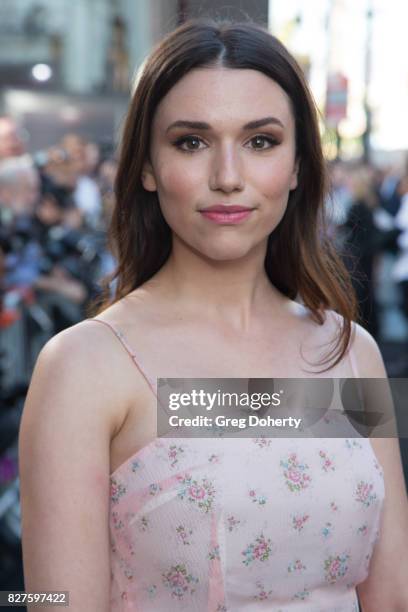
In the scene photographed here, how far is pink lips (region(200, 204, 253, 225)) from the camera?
64.5 inches

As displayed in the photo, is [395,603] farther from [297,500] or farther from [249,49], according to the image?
→ [249,49]

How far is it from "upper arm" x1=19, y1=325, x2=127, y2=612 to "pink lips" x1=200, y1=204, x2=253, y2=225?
0.36 metres

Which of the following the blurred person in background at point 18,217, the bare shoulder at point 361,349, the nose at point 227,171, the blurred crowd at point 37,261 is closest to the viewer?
the nose at point 227,171

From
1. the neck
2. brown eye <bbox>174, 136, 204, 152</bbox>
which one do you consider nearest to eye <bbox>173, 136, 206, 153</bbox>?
brown eye <bbox>174, 136, 204, 152</bbox>

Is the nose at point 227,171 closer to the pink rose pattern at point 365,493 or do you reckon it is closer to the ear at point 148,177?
the ear at point 148,177

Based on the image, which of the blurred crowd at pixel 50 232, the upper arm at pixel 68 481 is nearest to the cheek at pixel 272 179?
the upper arm at pixel 68 481

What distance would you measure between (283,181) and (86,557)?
779mm

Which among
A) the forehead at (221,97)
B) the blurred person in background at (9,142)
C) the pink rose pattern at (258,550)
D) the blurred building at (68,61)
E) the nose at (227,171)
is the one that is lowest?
the pink rose pattern at (258,550)

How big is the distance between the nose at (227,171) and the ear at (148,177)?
0.19 meters

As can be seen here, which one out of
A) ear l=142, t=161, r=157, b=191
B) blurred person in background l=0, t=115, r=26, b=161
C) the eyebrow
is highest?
blurred person in background l=0, t=115, r=26, b=161

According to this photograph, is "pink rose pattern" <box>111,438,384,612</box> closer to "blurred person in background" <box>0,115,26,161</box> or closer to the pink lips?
the pink lips

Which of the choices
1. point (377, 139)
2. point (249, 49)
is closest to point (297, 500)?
point (249, 49)

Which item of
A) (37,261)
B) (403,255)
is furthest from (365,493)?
(403,255)

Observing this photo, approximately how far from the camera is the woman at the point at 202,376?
1524 millimetres
